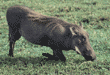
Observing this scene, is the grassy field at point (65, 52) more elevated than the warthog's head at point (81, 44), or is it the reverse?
the warthog's head at point (81, 44)

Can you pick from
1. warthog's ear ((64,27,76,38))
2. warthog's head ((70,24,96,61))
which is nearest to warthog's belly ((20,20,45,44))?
warthog's ear ((64,27,76,38))

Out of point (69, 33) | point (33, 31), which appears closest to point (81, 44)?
point (69, 33)

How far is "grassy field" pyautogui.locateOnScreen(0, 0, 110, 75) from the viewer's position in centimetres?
399

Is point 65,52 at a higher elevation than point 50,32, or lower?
lower

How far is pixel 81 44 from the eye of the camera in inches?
150

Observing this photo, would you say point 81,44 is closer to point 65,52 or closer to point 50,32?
point 50,32

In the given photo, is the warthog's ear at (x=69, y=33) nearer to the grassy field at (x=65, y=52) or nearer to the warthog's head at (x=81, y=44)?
the warthog's head at (x=81, y=44)

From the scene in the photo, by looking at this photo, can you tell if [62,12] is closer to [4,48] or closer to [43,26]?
[4,48]

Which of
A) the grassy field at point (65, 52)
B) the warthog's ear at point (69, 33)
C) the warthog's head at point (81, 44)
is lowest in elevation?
the grassy field at point (65, 52)

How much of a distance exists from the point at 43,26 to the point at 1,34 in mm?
3467

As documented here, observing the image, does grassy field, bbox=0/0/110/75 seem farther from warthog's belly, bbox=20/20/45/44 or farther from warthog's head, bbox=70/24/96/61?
warthog's belly, bbox=20/20/45/44

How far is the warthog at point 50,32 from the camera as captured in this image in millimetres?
3822

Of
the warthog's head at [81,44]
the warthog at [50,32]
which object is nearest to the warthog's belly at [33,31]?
the warthog at [50,32]

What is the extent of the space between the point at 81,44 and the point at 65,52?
155 cm
